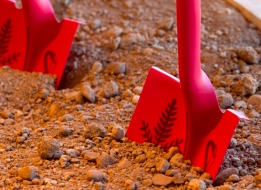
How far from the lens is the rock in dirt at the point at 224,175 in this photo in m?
1.03

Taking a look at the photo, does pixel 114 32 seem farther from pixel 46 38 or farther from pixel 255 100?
pixel 255 100

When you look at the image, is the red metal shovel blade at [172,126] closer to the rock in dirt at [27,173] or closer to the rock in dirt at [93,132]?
the rock in dirt at [93,132]

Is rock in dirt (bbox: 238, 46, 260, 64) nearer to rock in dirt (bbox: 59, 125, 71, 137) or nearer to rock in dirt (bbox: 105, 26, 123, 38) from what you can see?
rock in dirt (bbox: 105, 26, 123, 38)

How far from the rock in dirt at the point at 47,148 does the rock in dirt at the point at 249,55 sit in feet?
2.17

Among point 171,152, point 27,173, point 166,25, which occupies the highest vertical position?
point 166,25

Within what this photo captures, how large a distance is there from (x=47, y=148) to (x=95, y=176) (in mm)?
141

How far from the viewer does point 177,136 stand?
3.68 ft

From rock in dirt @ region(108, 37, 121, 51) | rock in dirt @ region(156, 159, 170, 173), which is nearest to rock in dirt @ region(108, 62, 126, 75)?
rock in dirt @ region(108, 37, 121, 51)

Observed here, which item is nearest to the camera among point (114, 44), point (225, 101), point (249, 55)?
point (225, 101)

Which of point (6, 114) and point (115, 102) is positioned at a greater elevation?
point (115, 102)

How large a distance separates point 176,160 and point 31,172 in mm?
318

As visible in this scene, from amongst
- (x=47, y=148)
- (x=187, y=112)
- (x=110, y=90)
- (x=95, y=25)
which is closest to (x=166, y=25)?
(x=95, y=25)

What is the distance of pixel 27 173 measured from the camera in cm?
101

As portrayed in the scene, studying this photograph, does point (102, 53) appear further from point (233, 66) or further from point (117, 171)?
point (117, 171)
